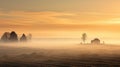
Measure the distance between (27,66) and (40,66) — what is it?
15.8 feet

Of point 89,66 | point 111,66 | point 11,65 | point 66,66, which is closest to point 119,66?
point 111,66

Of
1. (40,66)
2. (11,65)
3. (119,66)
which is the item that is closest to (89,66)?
(119,66)

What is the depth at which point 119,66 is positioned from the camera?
103250mm

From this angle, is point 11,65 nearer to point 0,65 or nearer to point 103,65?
point 0,65

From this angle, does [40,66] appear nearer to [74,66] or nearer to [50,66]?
[50,66]

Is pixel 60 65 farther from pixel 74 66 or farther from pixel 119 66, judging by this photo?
pixel 119 66

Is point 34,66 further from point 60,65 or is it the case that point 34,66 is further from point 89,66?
point 89,66

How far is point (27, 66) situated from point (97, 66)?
993 inches

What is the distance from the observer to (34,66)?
10419cm

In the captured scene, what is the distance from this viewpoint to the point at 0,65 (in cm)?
10756

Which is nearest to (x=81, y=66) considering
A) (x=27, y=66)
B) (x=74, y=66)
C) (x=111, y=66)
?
(x=74, y=66)

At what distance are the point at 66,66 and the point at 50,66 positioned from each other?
19.1ft

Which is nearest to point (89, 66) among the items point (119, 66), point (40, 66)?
point (119, 66)

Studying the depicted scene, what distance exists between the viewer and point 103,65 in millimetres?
106875
